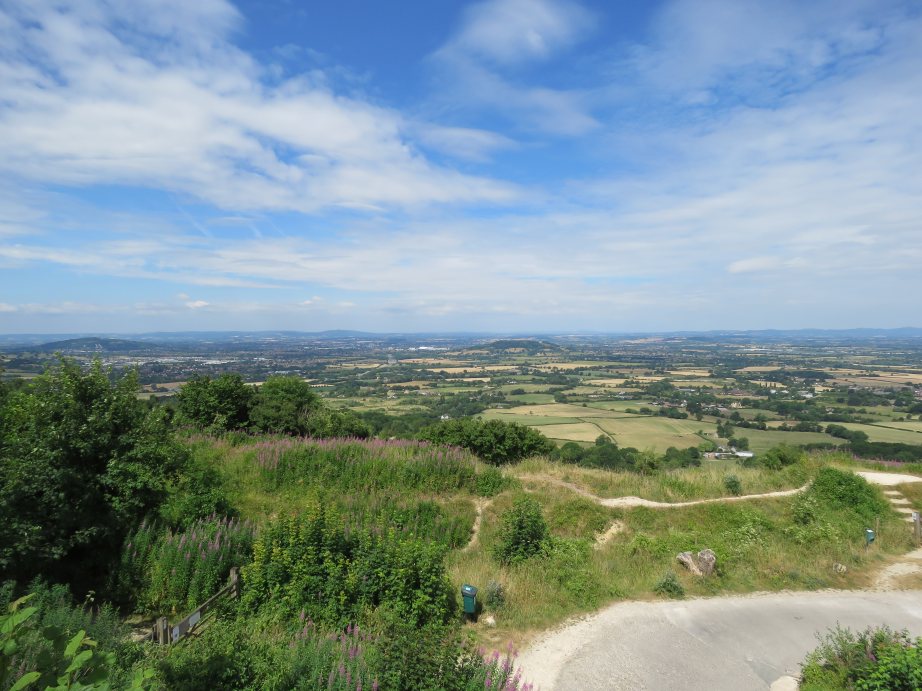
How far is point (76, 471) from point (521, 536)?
905cm

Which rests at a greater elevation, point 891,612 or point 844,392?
point 891,612

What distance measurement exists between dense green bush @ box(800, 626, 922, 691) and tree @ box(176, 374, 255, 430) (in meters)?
18.8

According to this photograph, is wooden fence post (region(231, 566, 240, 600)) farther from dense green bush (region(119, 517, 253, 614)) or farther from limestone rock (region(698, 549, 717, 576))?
limestone rock (region(698, 549, 717, 576))

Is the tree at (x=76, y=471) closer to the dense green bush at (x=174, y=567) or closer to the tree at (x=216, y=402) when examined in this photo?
the dense green bush at (x=174, y=567)

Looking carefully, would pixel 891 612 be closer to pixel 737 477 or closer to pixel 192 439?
pixel 737 477

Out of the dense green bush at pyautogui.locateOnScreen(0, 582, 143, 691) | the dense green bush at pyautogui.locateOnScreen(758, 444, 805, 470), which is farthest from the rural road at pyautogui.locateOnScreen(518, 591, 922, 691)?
the dense green bush at pyautogui.locateOnScreen(758, 444, 805, 470)

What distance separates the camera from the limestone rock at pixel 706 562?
32.4 feet

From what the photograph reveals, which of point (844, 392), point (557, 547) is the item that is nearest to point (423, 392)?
point (557, 547)

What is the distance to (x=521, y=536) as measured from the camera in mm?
10633

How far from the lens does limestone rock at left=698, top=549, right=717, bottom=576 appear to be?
9.87m

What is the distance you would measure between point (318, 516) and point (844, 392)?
95051mm

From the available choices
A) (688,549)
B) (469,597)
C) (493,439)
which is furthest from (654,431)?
(469,597)

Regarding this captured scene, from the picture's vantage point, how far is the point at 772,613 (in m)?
8.48

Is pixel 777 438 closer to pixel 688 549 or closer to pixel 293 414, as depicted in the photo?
pixel 688 549
